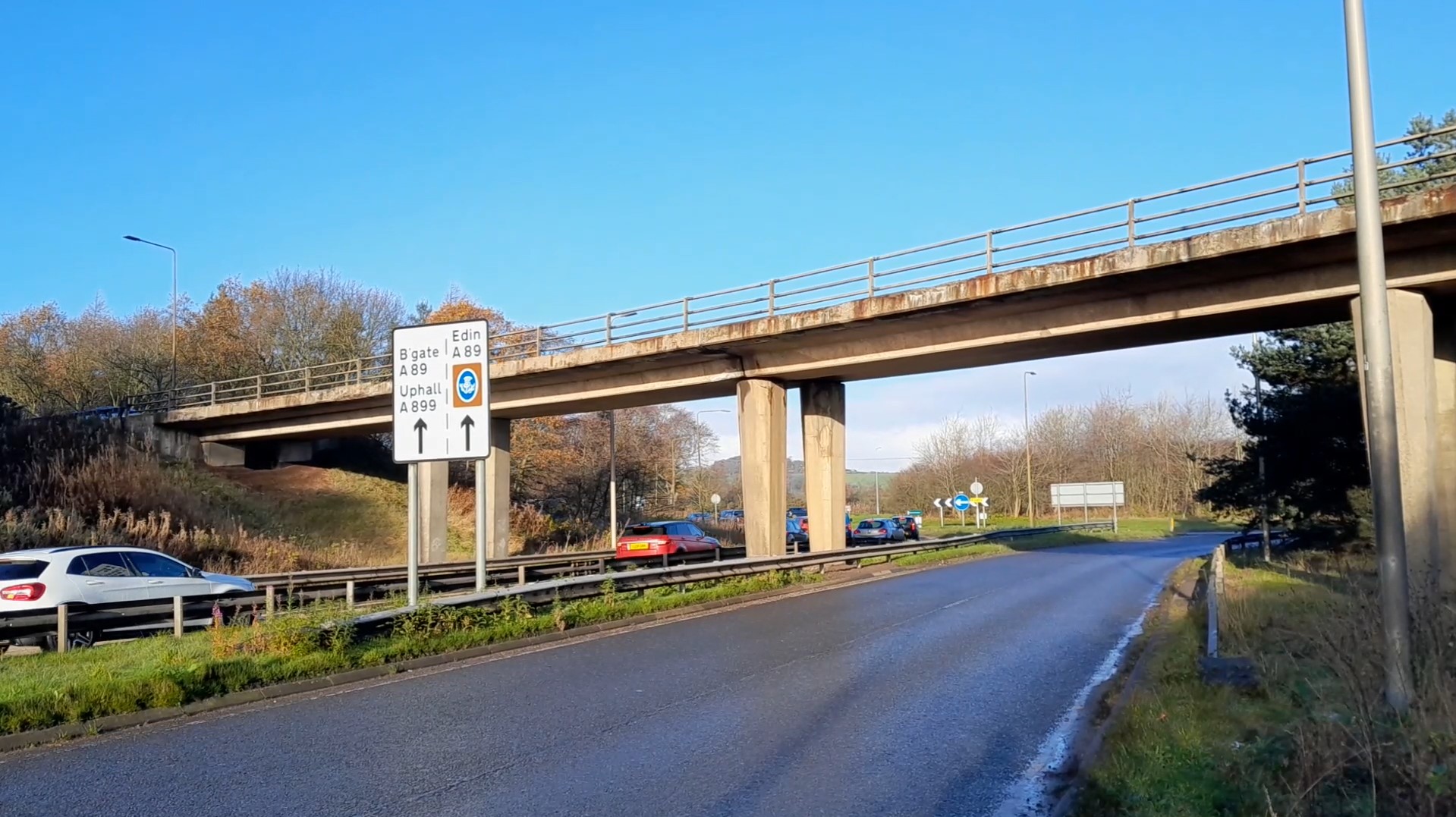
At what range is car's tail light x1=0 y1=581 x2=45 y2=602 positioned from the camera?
1507cm

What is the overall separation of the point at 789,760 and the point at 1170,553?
34642 mm

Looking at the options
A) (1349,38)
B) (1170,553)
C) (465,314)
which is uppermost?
(465,314)

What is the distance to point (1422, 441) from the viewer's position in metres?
18.2

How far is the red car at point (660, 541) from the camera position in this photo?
3102 cm

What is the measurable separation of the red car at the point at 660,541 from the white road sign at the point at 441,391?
14.5 meters

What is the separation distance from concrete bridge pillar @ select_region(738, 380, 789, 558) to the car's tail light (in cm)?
1829

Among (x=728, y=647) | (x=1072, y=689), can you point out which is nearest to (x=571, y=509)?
(x=728, y=647)

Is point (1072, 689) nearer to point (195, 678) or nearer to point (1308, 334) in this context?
point (195, 678)

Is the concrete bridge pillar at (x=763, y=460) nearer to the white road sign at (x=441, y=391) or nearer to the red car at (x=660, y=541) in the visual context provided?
the red car at (x=660, y=541)

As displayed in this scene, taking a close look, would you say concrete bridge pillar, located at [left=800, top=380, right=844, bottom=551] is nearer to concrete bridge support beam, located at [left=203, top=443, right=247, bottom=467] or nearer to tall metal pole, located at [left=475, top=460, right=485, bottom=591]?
tall metal pole, located at [left=475, top=460, right=485, bottom=591]

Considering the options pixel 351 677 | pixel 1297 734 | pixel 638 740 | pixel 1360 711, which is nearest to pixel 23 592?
pixel 351 677

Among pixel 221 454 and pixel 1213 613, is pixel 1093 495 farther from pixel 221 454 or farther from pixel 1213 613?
pixel 1213 613

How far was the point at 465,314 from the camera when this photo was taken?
59500 millimetres

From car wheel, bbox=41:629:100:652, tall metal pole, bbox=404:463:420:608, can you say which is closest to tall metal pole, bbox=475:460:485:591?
tall metal pole, bbox=404:463:420:608
